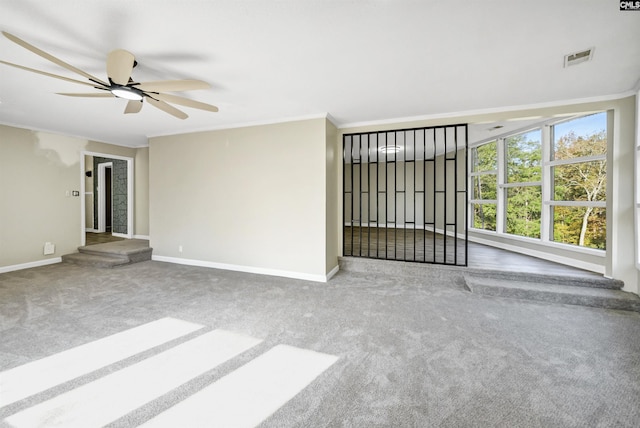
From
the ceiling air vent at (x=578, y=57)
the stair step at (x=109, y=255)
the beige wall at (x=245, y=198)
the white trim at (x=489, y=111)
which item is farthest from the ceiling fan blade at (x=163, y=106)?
the ceiling air vent at (x=578, y=57)

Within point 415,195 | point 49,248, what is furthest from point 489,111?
point 49,248

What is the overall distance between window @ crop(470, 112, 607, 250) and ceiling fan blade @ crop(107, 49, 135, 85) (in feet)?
18.1

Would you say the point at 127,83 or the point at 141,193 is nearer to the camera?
the point at 127,83

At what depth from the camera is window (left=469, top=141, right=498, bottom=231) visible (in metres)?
5.64

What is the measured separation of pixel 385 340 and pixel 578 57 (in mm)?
3042

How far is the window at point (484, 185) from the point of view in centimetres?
564

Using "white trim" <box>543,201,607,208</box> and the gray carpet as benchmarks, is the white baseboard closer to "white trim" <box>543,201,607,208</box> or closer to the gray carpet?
the gray carpet

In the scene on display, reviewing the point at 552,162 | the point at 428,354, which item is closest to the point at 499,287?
the point at 428,354

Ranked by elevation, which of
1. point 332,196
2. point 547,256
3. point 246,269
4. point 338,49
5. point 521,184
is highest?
point 338,49

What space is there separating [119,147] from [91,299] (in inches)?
166

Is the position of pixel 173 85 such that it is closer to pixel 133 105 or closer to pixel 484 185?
pixel 133 105

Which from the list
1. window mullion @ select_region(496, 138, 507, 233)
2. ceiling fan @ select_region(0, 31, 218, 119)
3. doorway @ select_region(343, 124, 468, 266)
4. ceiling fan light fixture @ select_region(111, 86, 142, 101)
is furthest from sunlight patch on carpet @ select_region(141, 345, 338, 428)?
window mullion @ select_region(496, 138, 507, 233)

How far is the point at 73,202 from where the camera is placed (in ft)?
17.2

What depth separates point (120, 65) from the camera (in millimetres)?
2021
